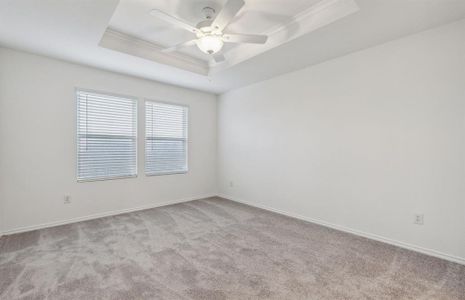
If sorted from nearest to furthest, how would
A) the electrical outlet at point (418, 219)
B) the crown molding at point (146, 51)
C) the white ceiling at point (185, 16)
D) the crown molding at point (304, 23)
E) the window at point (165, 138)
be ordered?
the crown molding at point (304, 23)
the white ceiling at point (185, 16)
the electrical outlet at point (418, 219)
the crown molding at point (146, 51)
the window at point (165, 138)

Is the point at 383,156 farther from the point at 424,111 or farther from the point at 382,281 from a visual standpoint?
the point at 382,281

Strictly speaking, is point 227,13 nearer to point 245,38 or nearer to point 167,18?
point 245,38

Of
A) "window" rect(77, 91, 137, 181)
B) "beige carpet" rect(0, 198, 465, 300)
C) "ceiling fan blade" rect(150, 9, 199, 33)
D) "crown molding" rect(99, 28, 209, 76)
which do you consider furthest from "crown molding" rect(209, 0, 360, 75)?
"beige carpet" rect(0, 198, 465, 300)

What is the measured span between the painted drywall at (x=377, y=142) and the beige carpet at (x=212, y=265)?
0.38 m

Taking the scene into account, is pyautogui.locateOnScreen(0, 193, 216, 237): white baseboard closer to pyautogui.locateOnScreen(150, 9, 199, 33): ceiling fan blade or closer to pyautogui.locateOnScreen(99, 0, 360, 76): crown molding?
pyautogui.locateOnScreen(99, 0, 360, 76): crown molding

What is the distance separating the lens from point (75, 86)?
3523 millimetres

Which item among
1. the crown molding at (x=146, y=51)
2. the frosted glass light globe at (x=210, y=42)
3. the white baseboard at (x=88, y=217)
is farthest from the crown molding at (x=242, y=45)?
the white baseboard at (x=88, y=217)

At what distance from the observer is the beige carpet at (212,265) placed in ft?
6.22

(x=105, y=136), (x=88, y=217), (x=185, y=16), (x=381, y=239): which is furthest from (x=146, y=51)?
(x=381, y=239)

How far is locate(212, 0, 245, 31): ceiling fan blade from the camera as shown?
1.87 m

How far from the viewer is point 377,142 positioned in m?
2.92

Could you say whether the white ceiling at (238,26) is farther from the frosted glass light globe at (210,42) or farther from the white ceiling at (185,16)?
the frosted glass light globe at (210,42)

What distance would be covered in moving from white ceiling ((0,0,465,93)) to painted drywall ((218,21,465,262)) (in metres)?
0.29

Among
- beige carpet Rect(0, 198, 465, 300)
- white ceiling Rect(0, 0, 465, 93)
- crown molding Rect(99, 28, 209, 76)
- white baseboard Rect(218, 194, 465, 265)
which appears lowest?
beige carpet Rect(0, 198, 465, 300)
